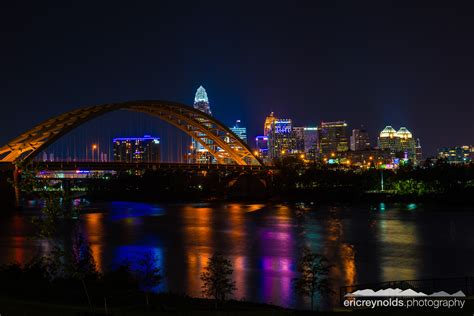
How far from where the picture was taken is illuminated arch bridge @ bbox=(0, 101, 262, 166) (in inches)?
2023

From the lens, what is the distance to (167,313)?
32.7 ft

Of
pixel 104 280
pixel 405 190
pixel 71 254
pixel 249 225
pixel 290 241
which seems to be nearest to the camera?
pixel 71 254

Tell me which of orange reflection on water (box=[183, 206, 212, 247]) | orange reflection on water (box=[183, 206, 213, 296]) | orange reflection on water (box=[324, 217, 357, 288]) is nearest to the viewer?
orange reflection on water (box=[183, 206, 213, 296])

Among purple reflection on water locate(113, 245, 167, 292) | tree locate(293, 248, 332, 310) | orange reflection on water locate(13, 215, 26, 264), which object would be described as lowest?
purple reflection on water locate(113, 245, 167, 292)

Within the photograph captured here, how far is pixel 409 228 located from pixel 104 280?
81.8ft

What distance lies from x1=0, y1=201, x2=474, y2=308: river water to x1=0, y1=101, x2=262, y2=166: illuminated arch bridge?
7.71m

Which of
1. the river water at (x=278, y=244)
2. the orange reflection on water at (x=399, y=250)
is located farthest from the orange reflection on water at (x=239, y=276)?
the orange reflection on water at (x=399, y=250)

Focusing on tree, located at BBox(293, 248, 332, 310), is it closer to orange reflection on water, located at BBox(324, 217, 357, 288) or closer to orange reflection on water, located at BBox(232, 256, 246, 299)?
orange reflection on water, located at BBox(232, 256, 246, 299)

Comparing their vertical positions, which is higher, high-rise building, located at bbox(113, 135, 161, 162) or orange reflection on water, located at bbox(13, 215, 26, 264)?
high-rise building, located at bbox(113, 135, 161, 162)

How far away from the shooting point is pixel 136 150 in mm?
122500

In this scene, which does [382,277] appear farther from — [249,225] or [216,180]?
[216,180]

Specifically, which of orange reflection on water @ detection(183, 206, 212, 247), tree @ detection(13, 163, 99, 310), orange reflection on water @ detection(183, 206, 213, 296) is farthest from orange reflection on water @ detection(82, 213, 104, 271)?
tree @ detection(13, 163, 99, 310)

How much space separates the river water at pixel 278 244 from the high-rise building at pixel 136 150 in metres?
70.9

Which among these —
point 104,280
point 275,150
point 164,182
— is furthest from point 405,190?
point 275,150
